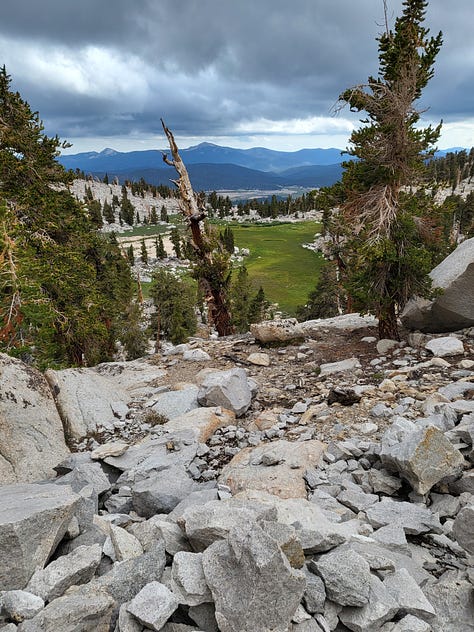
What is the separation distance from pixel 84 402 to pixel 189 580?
29.1 ft

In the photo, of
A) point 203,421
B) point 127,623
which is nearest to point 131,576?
point 127,623

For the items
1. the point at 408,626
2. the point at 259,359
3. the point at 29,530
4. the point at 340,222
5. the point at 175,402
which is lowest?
the point at 175,402

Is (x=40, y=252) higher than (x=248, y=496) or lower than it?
higher

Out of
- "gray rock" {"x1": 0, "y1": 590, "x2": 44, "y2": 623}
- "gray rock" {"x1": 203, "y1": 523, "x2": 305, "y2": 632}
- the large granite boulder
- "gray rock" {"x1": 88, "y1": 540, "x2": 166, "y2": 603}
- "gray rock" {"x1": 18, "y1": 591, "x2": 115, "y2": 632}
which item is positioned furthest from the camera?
the large granite boulder

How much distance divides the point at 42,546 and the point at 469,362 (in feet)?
39.8

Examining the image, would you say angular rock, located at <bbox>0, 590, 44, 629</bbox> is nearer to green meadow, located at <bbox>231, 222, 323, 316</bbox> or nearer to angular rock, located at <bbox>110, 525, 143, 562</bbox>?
angular rock, located at <bbox>110, 525, 143, 562</bbox>

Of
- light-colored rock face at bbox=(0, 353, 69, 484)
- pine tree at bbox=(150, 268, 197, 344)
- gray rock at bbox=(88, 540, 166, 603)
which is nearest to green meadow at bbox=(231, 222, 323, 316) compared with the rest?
pine tree at bbox=(150, 268, 197, 344)

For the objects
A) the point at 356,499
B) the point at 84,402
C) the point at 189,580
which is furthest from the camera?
the point at 84,402

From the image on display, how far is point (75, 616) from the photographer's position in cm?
367

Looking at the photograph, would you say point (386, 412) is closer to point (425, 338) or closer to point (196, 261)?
point (425, 338)

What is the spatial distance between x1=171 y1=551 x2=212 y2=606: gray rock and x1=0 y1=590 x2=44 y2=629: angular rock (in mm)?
1393

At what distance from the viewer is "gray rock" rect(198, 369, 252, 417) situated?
476 inches

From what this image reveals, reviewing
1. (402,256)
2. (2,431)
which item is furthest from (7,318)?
(402,256)

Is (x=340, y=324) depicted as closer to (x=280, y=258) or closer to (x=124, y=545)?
(x=124, y=545)
